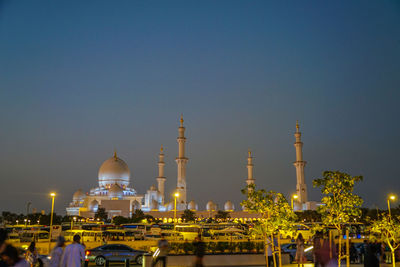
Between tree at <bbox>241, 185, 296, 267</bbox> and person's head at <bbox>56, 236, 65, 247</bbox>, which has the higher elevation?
tree at <bbox>241, 185, 296, 267</bbox>

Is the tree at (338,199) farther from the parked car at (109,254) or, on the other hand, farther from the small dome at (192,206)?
the small dome at (192,206)

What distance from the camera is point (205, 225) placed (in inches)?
2034

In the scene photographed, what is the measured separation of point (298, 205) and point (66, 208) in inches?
2030

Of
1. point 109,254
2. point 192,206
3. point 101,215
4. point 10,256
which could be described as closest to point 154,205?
point 192,206

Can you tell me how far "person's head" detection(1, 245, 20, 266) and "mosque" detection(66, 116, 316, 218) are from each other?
69.1 m

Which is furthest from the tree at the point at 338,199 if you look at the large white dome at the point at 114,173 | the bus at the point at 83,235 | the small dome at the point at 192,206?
the large white dome at the point at 114,173

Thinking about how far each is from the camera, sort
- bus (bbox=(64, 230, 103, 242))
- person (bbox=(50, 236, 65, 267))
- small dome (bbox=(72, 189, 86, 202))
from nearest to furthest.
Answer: person (bbox=(50, 236, 65, 267)) < bus (bbox=(64, 230, 103, 242)) < small dome (bbox=(72, 189, 86, 202))

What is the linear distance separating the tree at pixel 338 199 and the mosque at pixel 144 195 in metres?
59.2

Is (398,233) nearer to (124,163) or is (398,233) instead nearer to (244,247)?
(244,247)

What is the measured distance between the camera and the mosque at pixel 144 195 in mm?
81500

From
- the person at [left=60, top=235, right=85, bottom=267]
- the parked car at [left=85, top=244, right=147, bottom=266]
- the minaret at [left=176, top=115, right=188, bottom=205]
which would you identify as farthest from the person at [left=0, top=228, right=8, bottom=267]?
the minaret at [left=176, top=115, right=188, bottom=205]

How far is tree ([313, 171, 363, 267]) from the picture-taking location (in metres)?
15.8

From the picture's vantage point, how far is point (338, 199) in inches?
630

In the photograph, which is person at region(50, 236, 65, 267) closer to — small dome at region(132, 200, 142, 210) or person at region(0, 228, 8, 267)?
person at region(0, 228, 8, 267)
